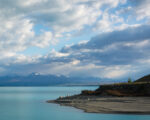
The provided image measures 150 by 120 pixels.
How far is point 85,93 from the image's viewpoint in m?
90.4

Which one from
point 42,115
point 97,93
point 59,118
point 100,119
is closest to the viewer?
point 100,119

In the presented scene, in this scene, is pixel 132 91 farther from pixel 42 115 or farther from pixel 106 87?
pixel 42 115

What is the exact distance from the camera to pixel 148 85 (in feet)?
268

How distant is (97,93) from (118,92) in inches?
302

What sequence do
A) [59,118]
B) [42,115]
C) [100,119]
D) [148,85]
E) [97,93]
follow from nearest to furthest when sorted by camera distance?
1. [100,119]
2. [59,118]
3. [42,115]
4. [148,85]
5. [97,93]

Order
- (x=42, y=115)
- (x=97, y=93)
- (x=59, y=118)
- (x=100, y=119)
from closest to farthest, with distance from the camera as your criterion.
→ (x=100, y=119)
(x=59, y=118)
(x=42, y=115)
(x=97, y=93)

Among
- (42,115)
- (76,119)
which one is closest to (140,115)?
(76,119)

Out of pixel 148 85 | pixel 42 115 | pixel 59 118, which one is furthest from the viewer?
pixel 148 85

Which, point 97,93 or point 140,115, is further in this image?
point 97,93

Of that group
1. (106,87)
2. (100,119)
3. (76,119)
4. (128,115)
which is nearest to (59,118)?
(76,119)

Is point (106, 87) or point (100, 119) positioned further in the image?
point (106, 87)

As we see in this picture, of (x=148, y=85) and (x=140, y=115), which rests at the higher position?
(x=148, y=85)

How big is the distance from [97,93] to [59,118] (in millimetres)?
47482

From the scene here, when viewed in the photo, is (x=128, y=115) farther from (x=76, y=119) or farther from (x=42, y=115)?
(x=42, y=115)
